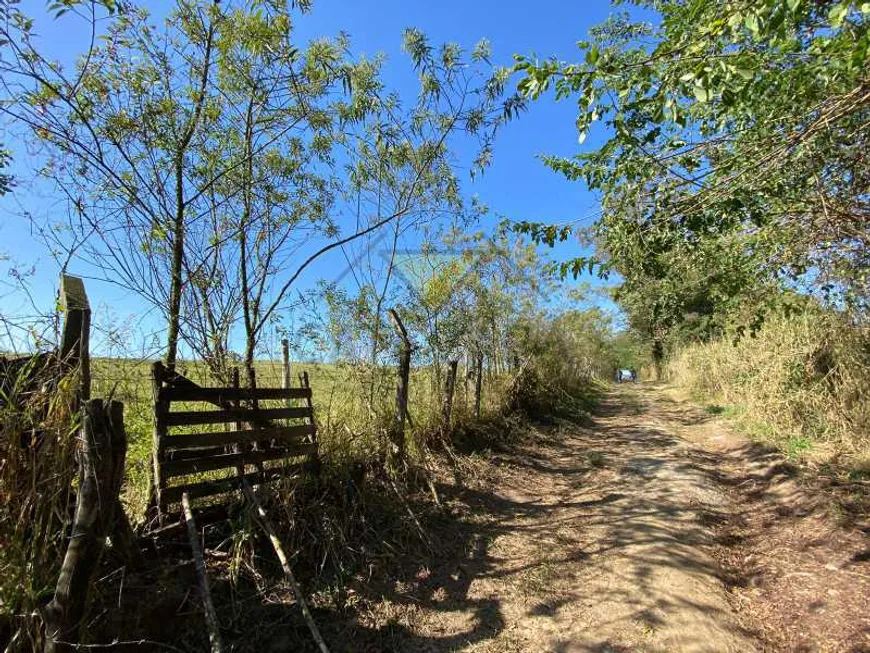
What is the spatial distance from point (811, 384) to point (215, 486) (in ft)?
28.2

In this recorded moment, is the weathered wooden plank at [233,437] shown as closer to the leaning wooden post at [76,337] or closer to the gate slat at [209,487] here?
the gate slat at [209,487]

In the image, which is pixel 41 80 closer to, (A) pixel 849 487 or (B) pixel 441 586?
(B) pixel 441 586

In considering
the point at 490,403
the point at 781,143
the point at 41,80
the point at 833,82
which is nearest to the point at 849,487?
the point at 781,143

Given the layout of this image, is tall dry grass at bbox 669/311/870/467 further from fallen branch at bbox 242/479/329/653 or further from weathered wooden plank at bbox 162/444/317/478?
fallen branch at bbox 242/479/329/653

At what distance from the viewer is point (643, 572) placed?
3.52 m

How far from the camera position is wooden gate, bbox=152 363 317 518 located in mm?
3049

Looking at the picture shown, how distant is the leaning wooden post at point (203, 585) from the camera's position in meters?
2.31

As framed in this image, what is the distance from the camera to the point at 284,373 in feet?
15.5

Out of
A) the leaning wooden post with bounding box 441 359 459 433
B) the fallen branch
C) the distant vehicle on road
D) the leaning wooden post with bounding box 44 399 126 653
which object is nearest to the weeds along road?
the fallen branch

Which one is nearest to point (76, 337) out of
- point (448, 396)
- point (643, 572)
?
point (643, 572)

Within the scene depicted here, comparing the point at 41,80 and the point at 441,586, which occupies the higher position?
the point at 41,80

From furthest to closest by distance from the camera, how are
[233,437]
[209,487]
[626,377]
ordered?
[626,377] < [233,437] < [209,487]

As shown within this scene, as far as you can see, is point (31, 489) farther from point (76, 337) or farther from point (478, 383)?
point (478, 383)

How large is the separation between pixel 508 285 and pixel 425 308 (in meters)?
3.94
